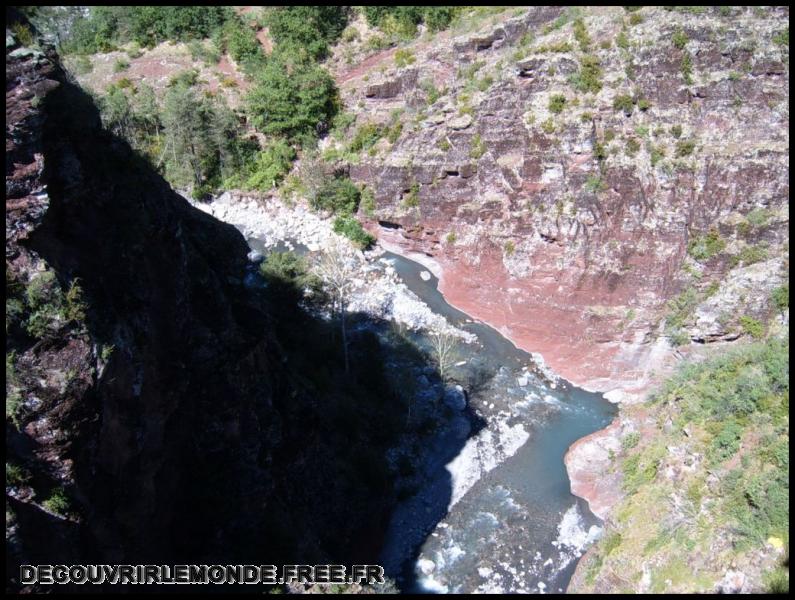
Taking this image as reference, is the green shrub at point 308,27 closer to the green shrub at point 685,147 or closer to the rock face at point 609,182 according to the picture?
the rock face at point 609,182

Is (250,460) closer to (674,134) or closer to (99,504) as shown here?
(99,504)

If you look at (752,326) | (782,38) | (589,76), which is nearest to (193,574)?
(752,326)

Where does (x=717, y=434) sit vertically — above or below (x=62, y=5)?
below

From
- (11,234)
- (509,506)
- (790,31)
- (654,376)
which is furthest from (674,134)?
(11,234)

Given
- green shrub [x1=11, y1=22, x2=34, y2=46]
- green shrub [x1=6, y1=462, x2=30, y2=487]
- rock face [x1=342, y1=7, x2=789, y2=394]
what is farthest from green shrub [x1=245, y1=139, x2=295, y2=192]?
green shrub [x1=6, y1=462, x2=30, y2=487]

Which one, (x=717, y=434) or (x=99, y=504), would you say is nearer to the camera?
(x=99, y=504)
